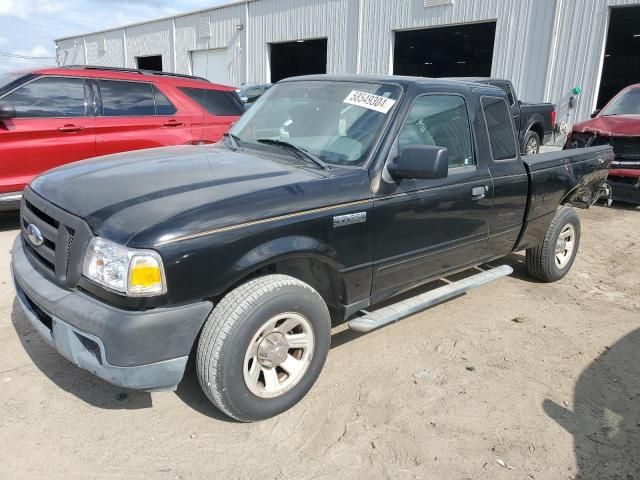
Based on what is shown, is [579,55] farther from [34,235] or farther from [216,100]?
[34,235]

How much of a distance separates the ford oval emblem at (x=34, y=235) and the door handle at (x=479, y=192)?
2.81 metres

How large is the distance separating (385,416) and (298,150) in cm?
171

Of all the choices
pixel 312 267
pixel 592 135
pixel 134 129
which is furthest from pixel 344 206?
pixel 592 135

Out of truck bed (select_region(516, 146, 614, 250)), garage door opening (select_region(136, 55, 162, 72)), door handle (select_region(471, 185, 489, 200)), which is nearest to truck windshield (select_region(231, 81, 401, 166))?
door handle (select_region(471, 185, 489, 200))

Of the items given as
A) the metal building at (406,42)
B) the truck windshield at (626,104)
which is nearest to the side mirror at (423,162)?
the truck windshield at (626,104)

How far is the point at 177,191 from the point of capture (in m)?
2.66

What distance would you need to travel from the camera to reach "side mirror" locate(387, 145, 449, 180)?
116 inches

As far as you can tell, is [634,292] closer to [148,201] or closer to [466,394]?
[466,394]

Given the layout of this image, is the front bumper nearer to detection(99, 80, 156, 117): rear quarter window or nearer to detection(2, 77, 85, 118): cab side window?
detection(2, 77, 85, 118): cab side window

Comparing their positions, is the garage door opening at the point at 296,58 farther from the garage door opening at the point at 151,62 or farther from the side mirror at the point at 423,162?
the side mirror at the point at 423,162

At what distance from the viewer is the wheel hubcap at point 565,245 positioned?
5.08 metres

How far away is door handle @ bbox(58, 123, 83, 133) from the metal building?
39.8 feet

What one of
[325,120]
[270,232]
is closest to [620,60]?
[325,120]

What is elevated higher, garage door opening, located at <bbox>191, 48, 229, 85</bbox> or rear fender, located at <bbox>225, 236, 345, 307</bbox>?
garage door opening, located at <bbox>191, 48, 229, 85</bbox>
